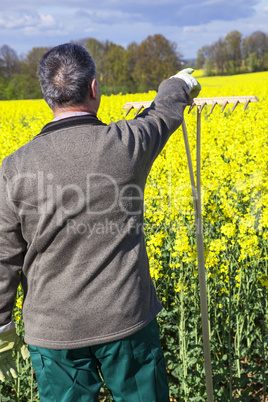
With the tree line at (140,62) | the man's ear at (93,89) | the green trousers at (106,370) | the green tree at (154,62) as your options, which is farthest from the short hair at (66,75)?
the green tree at (154,62)

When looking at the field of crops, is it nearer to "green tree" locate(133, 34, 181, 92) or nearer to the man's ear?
the man's ear

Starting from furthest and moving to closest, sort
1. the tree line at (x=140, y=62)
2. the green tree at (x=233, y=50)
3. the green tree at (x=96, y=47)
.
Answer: the green tree at (x=233, y=50)
the green tree at (x=96, y=47)
the tree line at (x=140, y=62)

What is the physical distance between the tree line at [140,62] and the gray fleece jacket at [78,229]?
31112 mm

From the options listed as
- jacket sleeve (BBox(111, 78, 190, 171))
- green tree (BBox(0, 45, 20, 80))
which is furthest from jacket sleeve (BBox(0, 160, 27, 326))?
green tree (BBox(0, 45, 20, 80))

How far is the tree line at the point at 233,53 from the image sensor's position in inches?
1718

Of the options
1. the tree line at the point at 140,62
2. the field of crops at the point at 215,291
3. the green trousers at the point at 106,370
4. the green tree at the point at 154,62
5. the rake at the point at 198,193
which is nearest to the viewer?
the green trousers at the point at 106,370

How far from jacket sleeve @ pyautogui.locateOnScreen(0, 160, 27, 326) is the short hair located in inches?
12.0

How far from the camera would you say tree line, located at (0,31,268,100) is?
3522cm

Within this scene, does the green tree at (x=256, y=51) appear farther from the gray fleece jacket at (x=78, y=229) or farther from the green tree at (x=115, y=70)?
the gray fleece jacket at (x=78, y=229)

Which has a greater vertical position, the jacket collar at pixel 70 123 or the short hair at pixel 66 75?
the short hair at pixel 66 75

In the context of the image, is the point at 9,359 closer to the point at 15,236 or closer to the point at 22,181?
the point at 15,236

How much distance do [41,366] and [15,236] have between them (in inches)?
20.2

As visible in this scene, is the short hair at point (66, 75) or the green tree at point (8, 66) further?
the green tree at point (8, 66)

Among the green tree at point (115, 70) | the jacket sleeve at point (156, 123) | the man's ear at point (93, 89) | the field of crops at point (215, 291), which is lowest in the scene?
the field of crops at point (215, 291)
